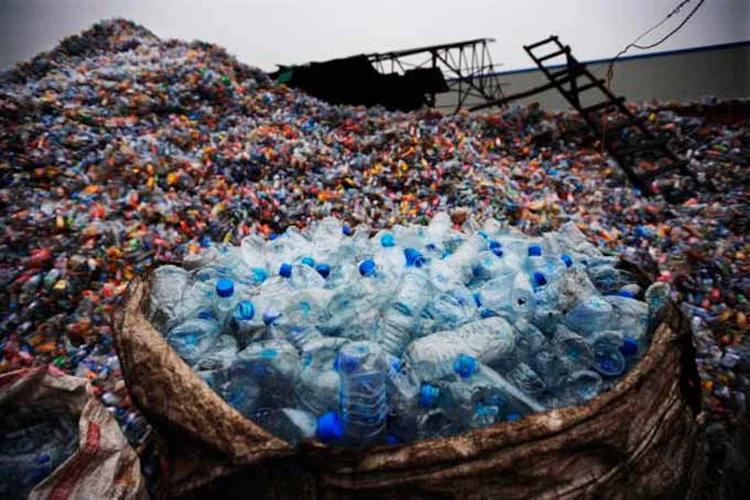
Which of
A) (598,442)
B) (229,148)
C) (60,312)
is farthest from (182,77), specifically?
(598,442)

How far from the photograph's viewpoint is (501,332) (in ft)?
4.95

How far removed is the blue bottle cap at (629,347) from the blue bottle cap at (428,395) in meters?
0.69

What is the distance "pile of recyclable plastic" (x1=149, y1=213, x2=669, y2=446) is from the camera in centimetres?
128

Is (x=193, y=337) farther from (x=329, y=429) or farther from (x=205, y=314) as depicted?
(x=329, y=429)

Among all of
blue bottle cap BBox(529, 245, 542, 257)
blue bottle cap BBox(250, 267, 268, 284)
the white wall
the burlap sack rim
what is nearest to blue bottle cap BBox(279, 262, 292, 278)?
blue bottle cap BBox(250, 267, 268, 284)

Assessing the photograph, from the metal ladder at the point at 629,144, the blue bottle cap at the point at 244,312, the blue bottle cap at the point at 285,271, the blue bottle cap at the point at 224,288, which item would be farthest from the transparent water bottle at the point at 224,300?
the metal ladder at the point at 629,144

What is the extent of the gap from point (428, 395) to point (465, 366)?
0.14 m

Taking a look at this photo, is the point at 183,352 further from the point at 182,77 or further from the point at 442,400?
the point at 182,77

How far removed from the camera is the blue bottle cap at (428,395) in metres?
1.23

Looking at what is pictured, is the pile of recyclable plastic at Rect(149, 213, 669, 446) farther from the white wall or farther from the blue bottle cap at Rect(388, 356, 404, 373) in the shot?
the white wall

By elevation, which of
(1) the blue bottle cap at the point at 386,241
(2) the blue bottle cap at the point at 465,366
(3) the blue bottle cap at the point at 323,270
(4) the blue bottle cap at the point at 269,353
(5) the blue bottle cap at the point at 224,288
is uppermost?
(5) the blue bottle cap at the point at 224,288

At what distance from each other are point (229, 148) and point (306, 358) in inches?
176

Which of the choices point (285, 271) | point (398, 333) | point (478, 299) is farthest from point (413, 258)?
point (285, 271)

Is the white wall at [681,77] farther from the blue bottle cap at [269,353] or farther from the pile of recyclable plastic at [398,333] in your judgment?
the blue bottle cap at [269,353]
